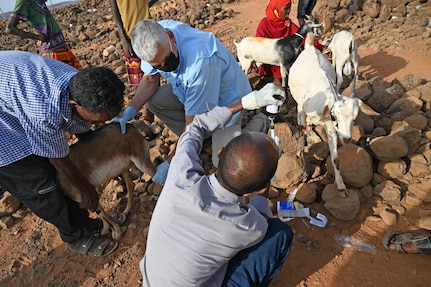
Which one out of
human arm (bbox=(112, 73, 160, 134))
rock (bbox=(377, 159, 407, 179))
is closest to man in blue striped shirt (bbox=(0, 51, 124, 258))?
human arm (bbox=(112, 73, 160, 134))

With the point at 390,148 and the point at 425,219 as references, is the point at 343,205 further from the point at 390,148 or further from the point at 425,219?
the point at 390,148

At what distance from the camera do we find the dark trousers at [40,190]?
232cm

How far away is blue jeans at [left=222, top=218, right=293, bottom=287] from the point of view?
6.29ft

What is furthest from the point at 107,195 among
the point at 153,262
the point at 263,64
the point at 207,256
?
the point at 263,64

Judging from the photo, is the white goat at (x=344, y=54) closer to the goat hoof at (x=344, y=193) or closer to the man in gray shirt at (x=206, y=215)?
the goat hoof at (x=344, y=193)

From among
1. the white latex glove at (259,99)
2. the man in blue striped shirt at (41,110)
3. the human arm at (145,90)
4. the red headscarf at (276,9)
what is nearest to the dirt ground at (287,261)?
the man in blue striped shirt at (41,110)

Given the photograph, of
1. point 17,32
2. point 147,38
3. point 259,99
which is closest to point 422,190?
point 259,99

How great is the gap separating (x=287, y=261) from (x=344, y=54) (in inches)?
139

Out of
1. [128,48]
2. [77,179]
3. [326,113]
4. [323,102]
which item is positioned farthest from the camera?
[128,48]

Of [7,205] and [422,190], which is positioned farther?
[7,205]

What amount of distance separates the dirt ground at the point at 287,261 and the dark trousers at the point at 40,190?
436 mm

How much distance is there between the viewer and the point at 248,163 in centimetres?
150

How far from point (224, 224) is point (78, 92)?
4.25 ft

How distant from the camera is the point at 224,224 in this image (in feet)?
5.05
